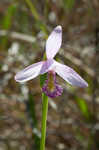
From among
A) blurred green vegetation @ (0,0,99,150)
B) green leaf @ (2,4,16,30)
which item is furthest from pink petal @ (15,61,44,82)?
green leaf @ (2,4,16,30)

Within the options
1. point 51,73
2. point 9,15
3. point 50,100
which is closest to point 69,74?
point 51,73

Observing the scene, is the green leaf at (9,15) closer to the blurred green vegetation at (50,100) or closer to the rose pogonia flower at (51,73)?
the blurred green vegetation at (50,100)

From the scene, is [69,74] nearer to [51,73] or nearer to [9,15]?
[51,73]

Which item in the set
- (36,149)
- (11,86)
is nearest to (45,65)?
(36,149)

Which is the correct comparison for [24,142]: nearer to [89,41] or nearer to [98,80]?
[98,80]

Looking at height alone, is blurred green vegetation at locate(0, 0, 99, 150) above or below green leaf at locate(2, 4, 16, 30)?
below

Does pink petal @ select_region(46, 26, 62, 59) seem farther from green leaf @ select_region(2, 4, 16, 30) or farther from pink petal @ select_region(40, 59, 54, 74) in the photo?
green leaf @ select_region(2, 4, 16, 30)
